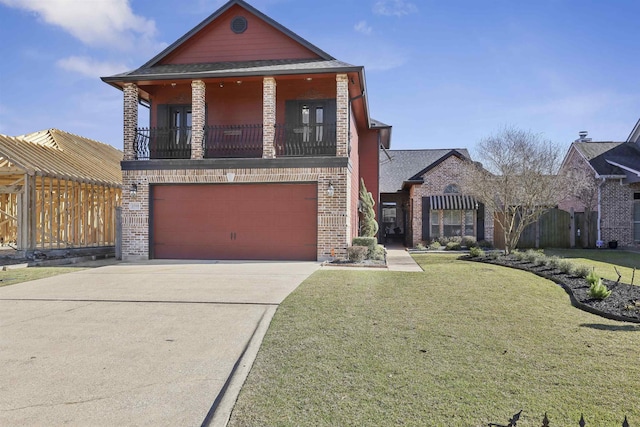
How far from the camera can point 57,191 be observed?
1470 centimetres

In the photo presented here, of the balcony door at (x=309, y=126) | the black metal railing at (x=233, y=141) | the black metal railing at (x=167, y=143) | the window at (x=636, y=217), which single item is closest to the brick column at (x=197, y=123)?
the black metal railing at (x=233, y=141)

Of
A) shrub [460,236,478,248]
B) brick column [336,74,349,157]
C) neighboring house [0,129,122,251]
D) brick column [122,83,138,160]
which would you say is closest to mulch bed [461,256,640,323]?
brick column [336,74,349,157]

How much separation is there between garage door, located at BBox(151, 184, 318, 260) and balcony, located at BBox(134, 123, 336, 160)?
5.36 ft

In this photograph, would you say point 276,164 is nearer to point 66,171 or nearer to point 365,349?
point 66,171

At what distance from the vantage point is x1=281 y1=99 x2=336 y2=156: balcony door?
1461 centimetres

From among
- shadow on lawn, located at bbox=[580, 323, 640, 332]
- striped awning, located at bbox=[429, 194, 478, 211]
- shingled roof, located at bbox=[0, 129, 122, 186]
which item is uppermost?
shingled roof, located at bbox=[0, 129, 122, 186]

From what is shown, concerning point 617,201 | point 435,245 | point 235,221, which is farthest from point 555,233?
point 235,221

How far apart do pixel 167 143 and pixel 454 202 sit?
13.5 metres

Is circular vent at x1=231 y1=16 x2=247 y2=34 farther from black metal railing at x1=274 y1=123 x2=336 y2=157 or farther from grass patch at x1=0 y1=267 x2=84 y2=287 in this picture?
grass patch at x1=0 y1=267 x2=84 y2=287

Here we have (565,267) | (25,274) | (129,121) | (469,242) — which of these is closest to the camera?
(565,267)

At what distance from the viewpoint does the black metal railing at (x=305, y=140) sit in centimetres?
1439

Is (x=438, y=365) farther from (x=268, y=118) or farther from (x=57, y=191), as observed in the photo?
(x=57, y=191)

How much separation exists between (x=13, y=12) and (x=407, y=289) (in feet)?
52.2

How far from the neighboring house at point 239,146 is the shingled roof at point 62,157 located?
2855 millimetres
